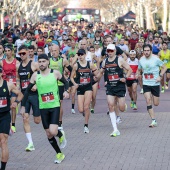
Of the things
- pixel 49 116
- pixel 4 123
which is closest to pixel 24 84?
pixel 49 116

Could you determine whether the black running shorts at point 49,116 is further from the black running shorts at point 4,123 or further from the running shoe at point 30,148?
the running shoe at point 30,148

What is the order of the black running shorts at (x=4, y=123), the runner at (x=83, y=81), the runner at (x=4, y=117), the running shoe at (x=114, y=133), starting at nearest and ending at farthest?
the runner at (x=4, y=117) → the black running shorts at (x=4, y=123) → the running shoe at (x=114, y=133) → the runner at (x=83, y=81)

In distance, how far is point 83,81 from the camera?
1473cm

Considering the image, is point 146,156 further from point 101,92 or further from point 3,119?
point 101,92

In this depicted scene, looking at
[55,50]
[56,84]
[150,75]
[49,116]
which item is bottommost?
[49,116]

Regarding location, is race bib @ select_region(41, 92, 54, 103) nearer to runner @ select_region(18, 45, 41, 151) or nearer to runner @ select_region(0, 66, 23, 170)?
runner @ select_region(0, 66, 23, 170)

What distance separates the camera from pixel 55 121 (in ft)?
36.3

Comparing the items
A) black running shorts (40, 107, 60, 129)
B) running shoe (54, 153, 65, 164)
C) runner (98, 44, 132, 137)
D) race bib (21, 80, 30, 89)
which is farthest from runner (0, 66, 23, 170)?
runner (98, 44, 132, 137)

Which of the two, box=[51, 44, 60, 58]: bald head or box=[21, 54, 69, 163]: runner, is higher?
box=[51, 44, 60, 58]: bald head

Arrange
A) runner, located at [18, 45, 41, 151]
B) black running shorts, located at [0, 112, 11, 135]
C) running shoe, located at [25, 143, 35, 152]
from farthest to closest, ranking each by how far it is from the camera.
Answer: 1. runner, located at [18, 45, 41, 151]
2. running shoe, located at [25, 143, 35, 152]
3. black running shorts, located at [0, 112, 11, 135]

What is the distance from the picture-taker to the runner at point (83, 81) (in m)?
14.5

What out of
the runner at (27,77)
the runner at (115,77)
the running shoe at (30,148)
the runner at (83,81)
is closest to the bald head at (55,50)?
the runner at (83,81)

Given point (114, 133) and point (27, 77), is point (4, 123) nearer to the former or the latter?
point (27, 77)

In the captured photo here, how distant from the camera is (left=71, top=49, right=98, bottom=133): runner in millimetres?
14508
